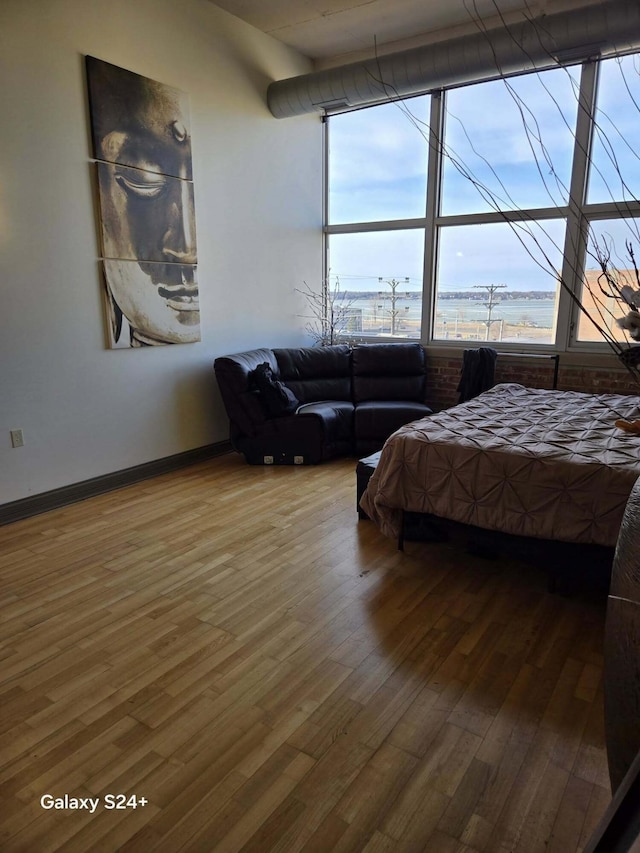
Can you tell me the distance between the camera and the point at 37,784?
158cm

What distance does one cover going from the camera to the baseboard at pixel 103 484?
3516 mm

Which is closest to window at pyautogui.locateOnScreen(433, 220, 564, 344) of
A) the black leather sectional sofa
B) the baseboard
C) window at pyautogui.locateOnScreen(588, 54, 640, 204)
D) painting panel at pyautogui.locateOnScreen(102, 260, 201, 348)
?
window at pyautogui.locateOnScreen(588, 54, 640, 204)

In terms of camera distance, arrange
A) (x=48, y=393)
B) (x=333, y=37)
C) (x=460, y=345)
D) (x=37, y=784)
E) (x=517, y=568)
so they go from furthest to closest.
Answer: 1. (x=460, y=345)
2. (x=333, y=37)
3. (x=48, y=393)
4. (x=517, y=568)
5. (x=37, y=784)

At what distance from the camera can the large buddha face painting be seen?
3766mm

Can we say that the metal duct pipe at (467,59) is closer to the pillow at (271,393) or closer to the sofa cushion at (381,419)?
the pillow at (271,393)

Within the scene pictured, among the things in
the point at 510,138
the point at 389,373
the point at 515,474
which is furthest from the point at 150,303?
the point at 510,138

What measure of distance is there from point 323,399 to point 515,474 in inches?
113

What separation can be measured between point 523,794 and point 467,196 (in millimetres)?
5082

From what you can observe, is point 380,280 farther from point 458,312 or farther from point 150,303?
point 150,303

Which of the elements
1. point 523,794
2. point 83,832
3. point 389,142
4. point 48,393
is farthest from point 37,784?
point 389,142

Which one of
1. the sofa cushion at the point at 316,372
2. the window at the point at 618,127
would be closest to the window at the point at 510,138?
the window at the point at 618,127

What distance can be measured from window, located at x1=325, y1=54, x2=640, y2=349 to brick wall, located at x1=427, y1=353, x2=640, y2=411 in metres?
0.25

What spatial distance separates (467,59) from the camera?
14.1 feet

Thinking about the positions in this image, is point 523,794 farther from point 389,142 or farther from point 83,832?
point 389,142
